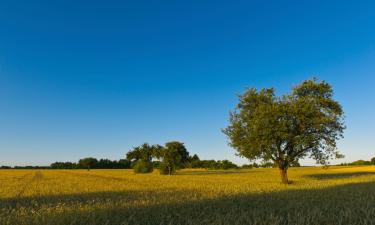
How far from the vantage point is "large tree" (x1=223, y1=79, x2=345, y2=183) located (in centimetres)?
3303

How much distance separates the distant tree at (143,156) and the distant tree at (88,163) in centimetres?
4978

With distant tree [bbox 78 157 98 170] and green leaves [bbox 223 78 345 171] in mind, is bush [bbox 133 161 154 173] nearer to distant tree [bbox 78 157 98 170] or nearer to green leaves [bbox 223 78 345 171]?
green leaves [bbox 223 78 345 171]

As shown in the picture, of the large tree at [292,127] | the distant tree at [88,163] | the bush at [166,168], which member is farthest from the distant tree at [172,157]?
the distant tree at [88,163]

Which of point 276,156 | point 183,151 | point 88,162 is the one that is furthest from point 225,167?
point 276,156

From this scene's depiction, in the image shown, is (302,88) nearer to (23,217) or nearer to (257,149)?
(257,149)

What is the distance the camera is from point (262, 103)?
119 feet

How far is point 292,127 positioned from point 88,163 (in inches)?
5920

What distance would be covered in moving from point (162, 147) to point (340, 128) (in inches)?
2024

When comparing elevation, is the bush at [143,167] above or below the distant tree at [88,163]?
below

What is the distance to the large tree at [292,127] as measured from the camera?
108ft

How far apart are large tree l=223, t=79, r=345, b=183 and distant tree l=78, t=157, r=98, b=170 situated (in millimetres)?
145394

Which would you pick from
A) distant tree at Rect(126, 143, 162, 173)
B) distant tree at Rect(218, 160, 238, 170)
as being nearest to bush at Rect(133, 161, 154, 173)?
distant tree at Rect(126, 143, 162, 173)

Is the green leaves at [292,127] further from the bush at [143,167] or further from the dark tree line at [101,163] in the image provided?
the dark tree line at [101,163]

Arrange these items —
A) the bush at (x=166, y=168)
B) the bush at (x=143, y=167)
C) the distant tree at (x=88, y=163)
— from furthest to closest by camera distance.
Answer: the distant tree at (x=88, y=163) < the bush at (x=143, y=167) < the bush at (x=166, y=168)
